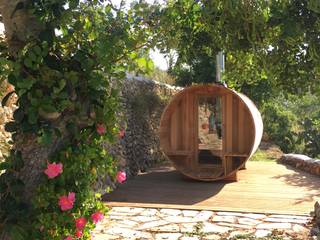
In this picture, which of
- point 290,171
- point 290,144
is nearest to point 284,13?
point 290,171

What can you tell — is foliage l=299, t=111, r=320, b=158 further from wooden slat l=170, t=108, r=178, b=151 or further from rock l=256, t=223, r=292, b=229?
rock l=256, t=223, r=292, b=229

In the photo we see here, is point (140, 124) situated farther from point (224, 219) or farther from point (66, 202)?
point (66, 202)

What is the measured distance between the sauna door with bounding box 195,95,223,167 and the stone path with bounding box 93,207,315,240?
3930mm

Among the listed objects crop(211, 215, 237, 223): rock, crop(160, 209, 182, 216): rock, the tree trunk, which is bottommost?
crop(211, 215, 237, 223): rock

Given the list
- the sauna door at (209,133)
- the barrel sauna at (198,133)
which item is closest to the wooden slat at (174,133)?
the barrel sauna at (198,133)

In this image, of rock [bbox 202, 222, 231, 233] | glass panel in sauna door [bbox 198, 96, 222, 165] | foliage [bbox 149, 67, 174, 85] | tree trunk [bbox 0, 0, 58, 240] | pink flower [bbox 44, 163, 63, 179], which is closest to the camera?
pink flower [bbox 44, 163, 63, 179]

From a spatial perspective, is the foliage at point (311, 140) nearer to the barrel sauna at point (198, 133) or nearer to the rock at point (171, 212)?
the barrel sauna at point (198, 133)

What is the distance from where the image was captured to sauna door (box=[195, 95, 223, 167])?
11.0 m

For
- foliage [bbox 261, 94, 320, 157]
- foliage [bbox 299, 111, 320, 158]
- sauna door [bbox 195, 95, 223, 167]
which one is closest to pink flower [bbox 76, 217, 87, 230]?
sauna door [bbox 195, 95, 223, 167]

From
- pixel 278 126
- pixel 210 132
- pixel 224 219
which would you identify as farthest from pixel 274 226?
pixel 278 126

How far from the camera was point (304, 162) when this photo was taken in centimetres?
1180

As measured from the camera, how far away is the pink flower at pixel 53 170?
294cm

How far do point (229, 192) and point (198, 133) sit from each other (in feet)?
7.60

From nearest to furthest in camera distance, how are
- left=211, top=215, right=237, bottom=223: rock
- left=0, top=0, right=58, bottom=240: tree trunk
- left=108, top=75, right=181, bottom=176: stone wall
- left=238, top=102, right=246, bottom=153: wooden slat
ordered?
left=0, top=0, right=58, bottom=240: tree trunk → left=211, top=215, right=237, bottom=223: rock → left=238, top=102, right=246, bottom=153: wooden slat → left=108, top=75, right=181, bottom=176: stone wall
